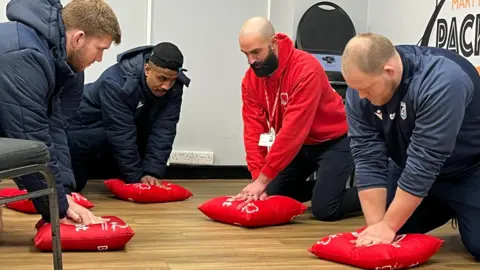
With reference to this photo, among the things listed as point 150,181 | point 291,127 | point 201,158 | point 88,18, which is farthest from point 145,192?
point 88,18

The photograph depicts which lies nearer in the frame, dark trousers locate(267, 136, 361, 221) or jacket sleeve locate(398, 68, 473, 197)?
jacket sleeve locate(398, 68, 473, 197)

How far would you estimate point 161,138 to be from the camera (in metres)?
3.76

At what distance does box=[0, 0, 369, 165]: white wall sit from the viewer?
4.48 metres

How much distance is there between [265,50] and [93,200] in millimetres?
1227

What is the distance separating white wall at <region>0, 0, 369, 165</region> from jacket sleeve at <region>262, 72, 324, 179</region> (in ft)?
5.02

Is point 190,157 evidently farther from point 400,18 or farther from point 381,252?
point 381,252

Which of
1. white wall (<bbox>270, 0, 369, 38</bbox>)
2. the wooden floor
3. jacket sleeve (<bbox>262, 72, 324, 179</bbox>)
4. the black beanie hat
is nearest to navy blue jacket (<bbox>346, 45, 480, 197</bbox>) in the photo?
the wooden floor

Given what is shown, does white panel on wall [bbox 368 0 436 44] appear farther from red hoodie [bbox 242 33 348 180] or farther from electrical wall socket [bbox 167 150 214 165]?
electrical wall socket [bbox 167 150 214 165]

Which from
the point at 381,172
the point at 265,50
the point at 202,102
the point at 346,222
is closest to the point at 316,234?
the point at 346,222

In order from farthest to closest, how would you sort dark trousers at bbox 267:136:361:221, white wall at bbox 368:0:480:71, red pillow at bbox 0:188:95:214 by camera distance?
1. white wall at bbox 368:0:480:71
2. dark trousers at bbox 267:136:361:221
3. red pillow at bbox 0:188:95:214

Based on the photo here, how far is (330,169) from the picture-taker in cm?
331

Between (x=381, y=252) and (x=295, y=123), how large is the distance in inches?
34.9

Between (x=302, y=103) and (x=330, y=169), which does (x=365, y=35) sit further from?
(x=330, y=169)

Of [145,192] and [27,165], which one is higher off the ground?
[27,165]
